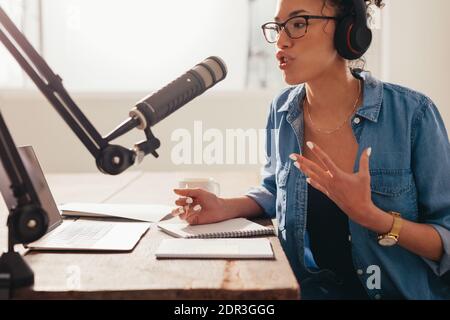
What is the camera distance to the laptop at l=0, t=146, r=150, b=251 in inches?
36.7

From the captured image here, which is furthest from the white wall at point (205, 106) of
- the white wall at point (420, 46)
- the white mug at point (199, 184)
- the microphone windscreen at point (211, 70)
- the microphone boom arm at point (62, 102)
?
the microphone boom arm at point (62, 102)

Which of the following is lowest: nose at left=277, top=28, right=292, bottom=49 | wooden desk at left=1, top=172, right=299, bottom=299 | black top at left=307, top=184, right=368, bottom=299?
black top at left=307, top=184, right=368, bottom=299

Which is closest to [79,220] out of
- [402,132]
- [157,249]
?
[157,249]

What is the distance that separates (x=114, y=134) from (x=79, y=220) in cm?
46

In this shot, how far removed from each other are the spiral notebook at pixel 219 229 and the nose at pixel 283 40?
1.38 ft

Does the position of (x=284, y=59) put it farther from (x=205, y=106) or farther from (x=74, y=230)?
(x=205, y=106)

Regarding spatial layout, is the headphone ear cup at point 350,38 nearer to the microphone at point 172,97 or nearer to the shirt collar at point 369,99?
the shirt collar at point 369,99

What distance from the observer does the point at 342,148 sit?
128 cm

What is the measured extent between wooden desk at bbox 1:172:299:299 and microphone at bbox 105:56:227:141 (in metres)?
0.21

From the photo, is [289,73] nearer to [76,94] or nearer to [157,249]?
[157,249]

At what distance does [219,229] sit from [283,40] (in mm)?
476

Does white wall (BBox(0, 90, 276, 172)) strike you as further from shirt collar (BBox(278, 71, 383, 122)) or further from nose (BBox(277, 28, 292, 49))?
nose (BBox(277, 28, 292, 49))

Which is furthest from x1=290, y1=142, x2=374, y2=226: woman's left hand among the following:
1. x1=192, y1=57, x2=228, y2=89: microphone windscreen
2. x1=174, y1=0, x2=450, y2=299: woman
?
x1=192, y1=57, x2=228, y2=89: microphone windscreen

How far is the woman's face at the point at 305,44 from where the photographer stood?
4.02ft
